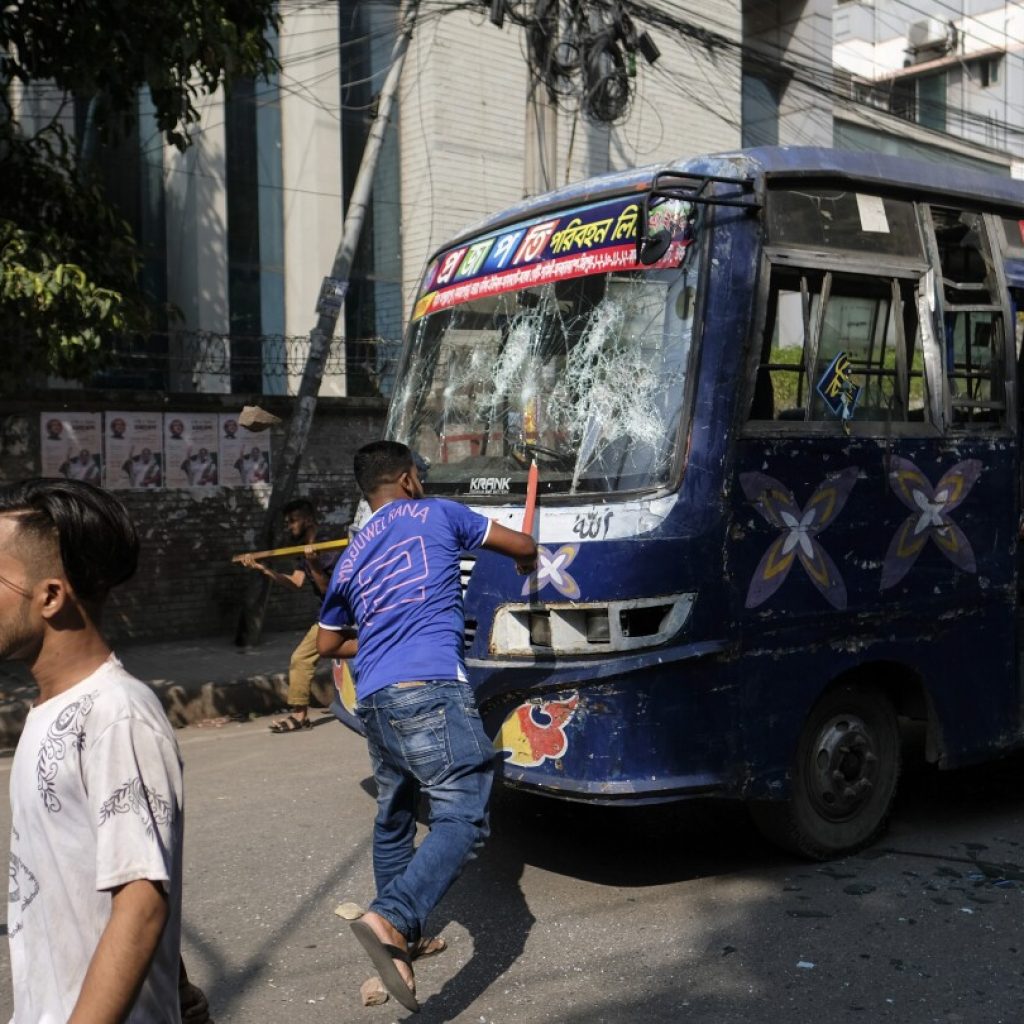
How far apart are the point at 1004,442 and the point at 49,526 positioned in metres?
4.65

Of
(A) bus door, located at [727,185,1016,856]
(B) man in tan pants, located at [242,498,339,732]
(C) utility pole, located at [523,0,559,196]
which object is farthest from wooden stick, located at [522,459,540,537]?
(C) utility pole, located at [523,0,559,196]

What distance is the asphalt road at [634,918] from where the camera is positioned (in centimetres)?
392

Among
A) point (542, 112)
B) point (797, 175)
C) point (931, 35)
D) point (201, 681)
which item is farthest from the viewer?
point (931, 35)

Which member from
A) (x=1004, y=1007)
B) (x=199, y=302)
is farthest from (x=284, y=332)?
(x=1004, y=1007)

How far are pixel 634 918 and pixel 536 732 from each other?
0.75 metres

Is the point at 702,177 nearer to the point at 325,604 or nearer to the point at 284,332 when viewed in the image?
the point at 325,604

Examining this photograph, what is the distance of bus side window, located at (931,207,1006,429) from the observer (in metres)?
5.48

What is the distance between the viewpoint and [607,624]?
4.57 m

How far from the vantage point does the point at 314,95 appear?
13906 mm

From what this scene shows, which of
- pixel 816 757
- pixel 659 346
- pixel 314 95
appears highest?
pixel 314 95

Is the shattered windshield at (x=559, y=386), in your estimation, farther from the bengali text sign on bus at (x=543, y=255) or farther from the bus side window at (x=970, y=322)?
the bus side window at (x=970, y=322)

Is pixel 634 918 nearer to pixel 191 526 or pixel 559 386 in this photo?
pixel 559 386

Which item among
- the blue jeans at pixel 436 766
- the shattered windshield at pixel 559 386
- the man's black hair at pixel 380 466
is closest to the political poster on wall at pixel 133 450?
the shattered windshield at pixel 559 386

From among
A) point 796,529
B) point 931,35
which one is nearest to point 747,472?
point 796,529
